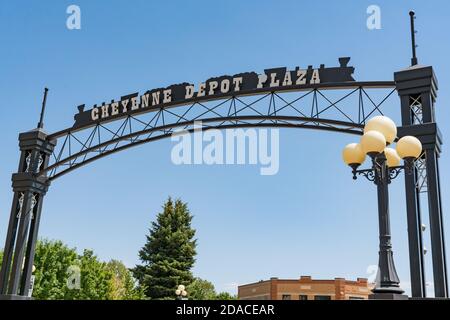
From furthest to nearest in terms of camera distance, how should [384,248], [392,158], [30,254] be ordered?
[30,254] < [392,158] < [384,248]

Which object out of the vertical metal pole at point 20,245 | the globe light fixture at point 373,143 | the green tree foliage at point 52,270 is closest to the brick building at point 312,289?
the green tree foliage at point 52,270

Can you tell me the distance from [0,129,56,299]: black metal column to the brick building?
37.7m

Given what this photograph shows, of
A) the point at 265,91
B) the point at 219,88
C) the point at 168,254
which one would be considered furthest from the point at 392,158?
the point at 168,254

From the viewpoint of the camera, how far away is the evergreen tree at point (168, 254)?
4122 cm

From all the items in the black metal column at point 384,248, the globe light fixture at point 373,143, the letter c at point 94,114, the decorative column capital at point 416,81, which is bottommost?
the black metal column at point 384,248

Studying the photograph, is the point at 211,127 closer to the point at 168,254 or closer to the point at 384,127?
the point at 384,127

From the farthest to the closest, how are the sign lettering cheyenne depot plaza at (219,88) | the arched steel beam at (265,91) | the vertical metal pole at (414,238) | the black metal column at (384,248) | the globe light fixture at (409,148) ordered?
the sign lettering cheyenne depot plaza at (219,88), the arched steel beam at (265,91), the vertical metal pole at (414,238), the globe light fixture at (409,148), the black metal column at (384,248)

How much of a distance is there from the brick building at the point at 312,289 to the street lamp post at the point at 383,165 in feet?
150

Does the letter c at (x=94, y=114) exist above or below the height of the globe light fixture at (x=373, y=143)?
above

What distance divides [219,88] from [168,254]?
28798mm

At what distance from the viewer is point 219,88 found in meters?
16.8

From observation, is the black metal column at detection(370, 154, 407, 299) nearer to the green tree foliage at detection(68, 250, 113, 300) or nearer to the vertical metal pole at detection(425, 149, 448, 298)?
the vertical metal pole at detection(425, 149, 448, 298)

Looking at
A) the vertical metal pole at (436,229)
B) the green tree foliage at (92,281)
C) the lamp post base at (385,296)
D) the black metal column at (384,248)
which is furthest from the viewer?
the green tree foliage at (92,281)

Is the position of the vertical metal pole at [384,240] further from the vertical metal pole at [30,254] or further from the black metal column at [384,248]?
the vertical metal pole at [30,254]
